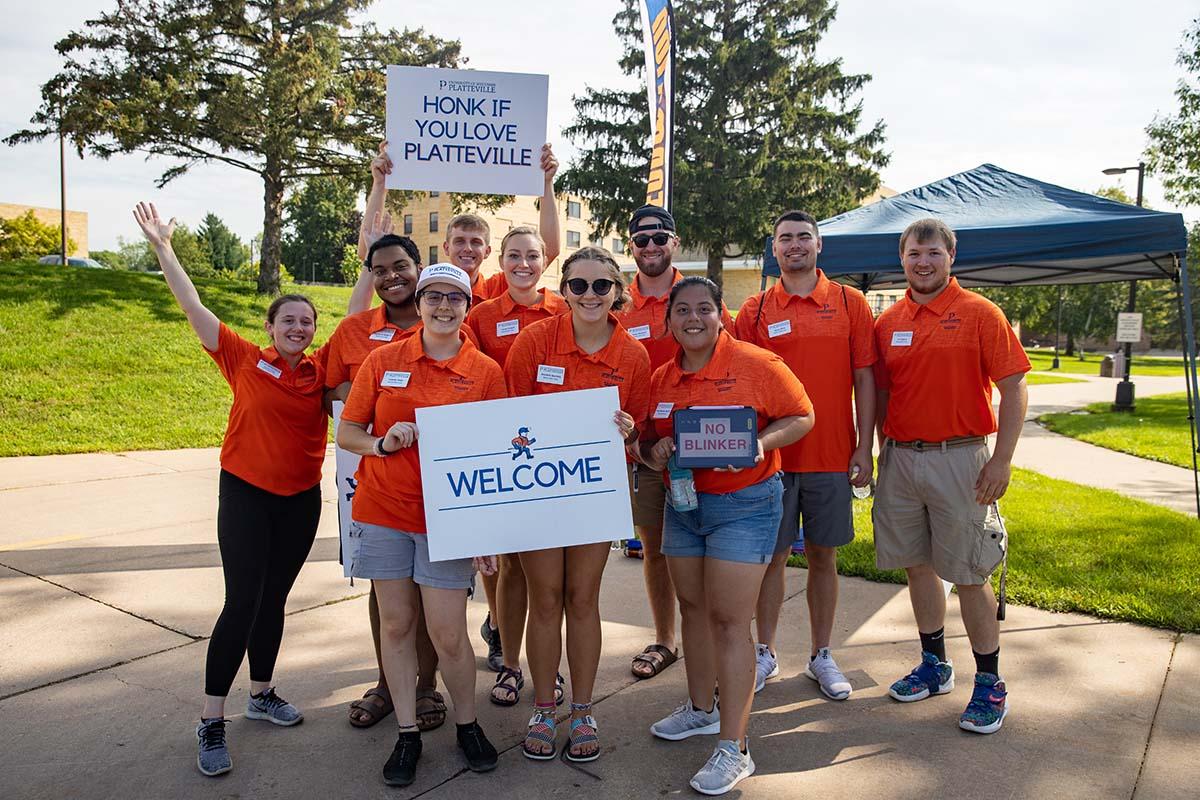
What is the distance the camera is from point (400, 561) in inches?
127

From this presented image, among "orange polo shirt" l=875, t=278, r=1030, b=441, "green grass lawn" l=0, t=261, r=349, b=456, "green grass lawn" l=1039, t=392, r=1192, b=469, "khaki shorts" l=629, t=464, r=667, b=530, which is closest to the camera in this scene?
"orange polo shirt" l=875, t=278, r=1030, b=441

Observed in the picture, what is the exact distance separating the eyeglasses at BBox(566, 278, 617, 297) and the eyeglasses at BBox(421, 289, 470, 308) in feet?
1.51

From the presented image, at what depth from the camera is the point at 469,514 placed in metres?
3.17

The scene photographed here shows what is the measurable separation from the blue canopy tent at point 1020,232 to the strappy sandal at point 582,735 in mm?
4366

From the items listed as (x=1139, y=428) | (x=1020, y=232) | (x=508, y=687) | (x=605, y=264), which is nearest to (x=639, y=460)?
(x=605, y=264)

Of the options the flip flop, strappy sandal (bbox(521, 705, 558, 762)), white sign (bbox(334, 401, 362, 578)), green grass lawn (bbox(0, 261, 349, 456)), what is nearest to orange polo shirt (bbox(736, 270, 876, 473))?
strappy sandal (bbox(521, 705, 558, 762))

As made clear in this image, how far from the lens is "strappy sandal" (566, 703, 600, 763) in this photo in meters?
3.43

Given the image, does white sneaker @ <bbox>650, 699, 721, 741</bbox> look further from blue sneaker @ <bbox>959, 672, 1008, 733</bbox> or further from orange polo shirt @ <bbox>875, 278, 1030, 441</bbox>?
orange polo shirt @ <bbox>875, 278, 1030, 441</bbox>

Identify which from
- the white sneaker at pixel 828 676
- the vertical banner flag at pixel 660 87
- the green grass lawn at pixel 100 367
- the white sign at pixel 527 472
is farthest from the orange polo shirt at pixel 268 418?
the green grass lawn at pixel 100 367

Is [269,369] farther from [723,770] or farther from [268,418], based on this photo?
[723,770]

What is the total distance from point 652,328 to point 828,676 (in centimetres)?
199

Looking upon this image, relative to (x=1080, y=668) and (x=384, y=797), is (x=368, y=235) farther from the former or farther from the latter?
(x=1080, y=668)

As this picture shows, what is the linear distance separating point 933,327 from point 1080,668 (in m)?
2.10

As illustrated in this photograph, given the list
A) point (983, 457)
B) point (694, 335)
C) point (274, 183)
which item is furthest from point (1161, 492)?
point (274, 183)
